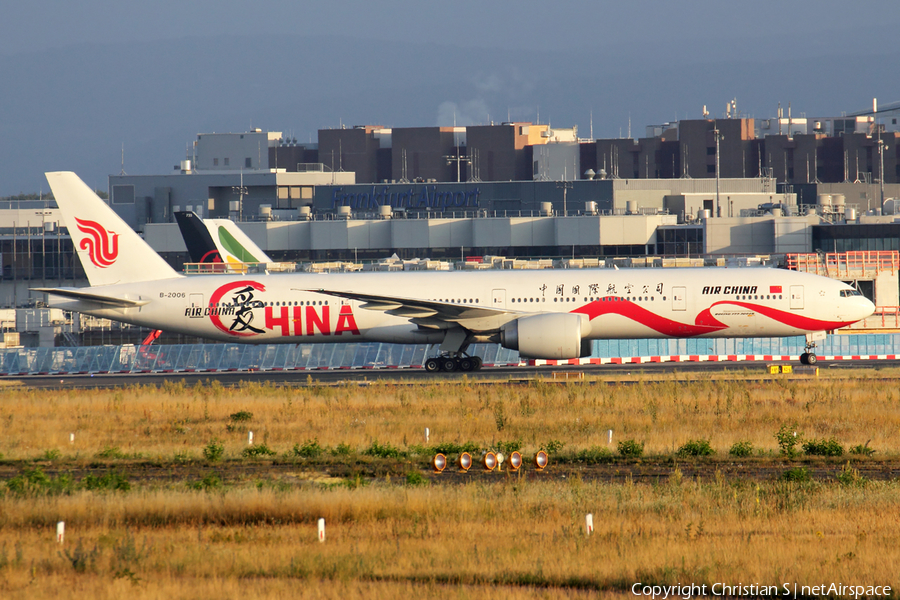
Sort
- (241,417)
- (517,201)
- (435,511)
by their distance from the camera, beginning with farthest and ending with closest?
(517,201), (241,417), (435,511)

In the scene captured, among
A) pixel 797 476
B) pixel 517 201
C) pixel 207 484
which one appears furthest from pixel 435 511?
pixel 517 201

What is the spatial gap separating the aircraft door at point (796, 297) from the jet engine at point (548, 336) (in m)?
8.87

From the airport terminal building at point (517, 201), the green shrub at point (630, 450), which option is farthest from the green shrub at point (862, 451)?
the airport terminal building at point (517, 201)

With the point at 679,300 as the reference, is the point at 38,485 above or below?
below

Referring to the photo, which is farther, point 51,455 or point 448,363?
point 448,363

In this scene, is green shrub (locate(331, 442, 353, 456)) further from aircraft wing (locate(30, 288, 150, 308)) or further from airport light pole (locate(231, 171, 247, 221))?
airport light pole (locate(231, 171, 247, 221))

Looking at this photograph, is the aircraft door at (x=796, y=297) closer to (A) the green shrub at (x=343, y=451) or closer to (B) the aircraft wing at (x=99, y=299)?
(A) the green shrub at (x=343, y=451)

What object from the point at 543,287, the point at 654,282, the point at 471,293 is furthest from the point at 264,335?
the point at 654,282

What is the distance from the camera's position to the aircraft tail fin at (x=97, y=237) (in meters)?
43.5

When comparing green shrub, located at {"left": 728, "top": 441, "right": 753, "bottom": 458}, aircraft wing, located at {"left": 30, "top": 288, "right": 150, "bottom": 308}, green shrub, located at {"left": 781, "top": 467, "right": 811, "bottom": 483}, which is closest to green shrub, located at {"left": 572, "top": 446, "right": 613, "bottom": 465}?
green shrub, located at {"left": 728, "top": 441, "right": 753, "bottom": 458}

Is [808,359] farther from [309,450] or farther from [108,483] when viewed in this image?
[108,483]

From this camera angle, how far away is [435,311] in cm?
4091

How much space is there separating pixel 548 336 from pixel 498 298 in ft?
12.6

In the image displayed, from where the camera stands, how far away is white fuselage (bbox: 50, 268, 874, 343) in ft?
134
